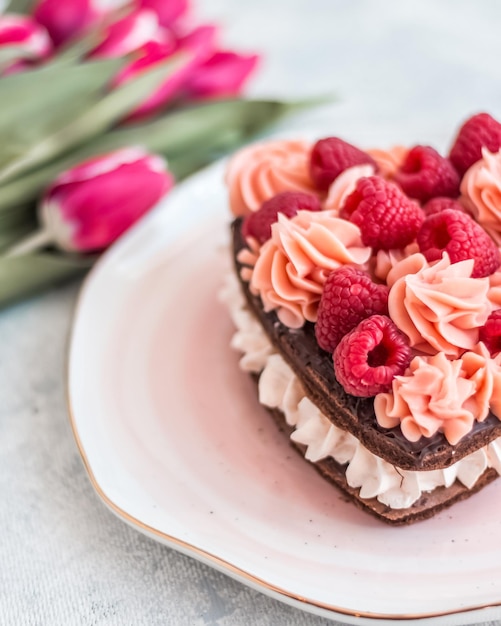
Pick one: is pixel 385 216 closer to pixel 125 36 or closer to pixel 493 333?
pixel 493 333

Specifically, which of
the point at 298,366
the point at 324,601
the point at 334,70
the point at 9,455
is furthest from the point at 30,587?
the point at 334,70

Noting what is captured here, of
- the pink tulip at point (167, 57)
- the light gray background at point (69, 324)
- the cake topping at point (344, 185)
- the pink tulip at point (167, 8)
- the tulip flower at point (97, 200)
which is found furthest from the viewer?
the pink tulip at point (167, 8)

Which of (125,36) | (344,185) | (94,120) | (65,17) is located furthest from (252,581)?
(65,17)

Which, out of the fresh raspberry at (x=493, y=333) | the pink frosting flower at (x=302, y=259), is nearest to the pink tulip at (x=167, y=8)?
the pink frosting flower at (x=302, y=259)

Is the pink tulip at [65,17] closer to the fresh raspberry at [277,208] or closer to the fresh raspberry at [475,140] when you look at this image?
the fresh raspberry at [277,208]

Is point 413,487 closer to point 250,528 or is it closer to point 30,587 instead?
point 250,528

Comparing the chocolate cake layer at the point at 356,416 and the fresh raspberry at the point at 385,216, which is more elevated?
the fresh raspberry at the point at 385,216
